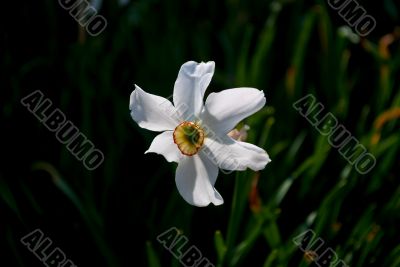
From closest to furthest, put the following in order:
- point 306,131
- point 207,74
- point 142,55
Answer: point 207,74, point 306,131, point 142,55

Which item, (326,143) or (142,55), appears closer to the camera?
(326,143)

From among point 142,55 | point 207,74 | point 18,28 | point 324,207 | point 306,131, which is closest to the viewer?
point 207,74

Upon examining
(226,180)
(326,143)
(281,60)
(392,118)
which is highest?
(281,60)

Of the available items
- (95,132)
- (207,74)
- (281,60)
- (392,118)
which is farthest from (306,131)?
(207,74)

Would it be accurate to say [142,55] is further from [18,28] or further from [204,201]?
[204,201]

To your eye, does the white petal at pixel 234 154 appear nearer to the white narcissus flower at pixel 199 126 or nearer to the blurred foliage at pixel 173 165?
the white narcissus flower at pixel 199 126
